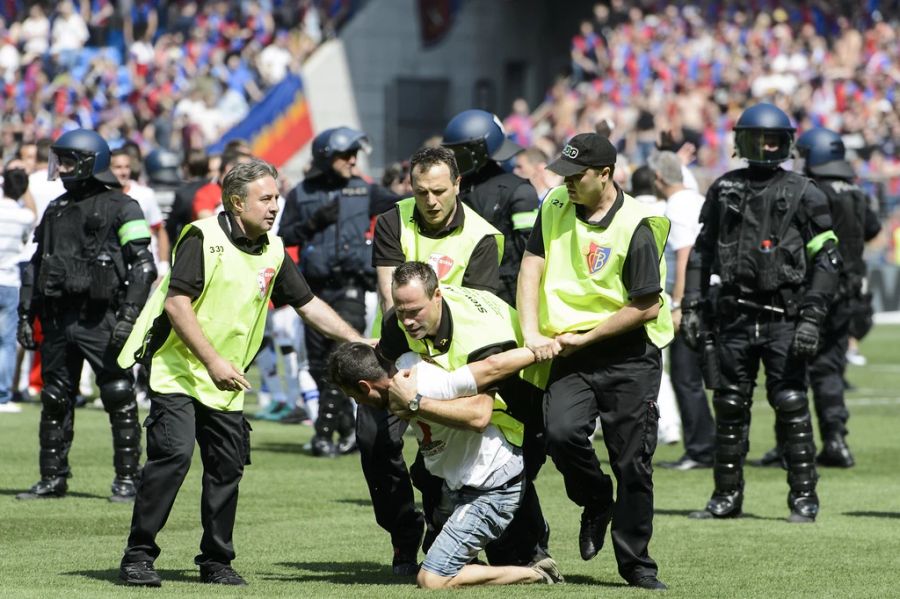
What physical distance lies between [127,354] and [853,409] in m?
10.4

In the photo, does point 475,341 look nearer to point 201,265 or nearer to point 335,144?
point 201,265

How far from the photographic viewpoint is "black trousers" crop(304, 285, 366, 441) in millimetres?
12633

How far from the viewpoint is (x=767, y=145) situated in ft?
32.6

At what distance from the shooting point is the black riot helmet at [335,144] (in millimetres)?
12367

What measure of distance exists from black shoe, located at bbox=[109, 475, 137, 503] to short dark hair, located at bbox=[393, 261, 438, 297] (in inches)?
153

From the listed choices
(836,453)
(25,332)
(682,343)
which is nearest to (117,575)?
(25,332)

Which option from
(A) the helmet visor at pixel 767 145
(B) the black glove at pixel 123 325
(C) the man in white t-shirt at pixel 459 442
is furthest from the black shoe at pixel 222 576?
(A) the helmet visor at pixel 767 145

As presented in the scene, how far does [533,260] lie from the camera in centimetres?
798

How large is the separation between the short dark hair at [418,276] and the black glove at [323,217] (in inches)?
202

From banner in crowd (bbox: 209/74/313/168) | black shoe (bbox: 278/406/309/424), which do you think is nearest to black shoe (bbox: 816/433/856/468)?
black shoe (bbox: 278/406/309/424)

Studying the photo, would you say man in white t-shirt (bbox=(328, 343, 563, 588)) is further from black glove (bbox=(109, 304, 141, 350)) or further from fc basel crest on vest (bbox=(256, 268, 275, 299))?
black glove (bbox=(109, 304, 141, 350))

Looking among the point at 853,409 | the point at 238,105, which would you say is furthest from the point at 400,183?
the point at 238,105

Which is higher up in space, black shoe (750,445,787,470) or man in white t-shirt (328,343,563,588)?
man in white t-shirt (328,343,563,588)

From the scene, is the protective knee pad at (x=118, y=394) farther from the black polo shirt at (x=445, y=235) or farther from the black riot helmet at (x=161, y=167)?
the black riot helmet at (x=161, y=167)
